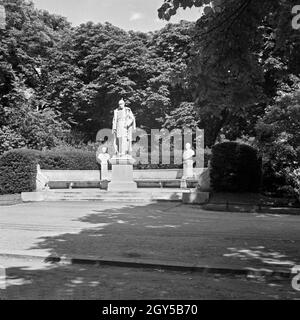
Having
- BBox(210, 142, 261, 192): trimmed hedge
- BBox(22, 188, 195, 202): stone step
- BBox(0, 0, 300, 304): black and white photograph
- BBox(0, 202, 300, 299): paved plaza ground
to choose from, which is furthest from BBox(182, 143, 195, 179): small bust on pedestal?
BBox(0, 202, 300, 299): paved plaza ground

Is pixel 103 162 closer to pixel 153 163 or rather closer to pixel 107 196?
pixel 153 163

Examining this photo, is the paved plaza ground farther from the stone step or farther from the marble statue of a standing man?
the marble statue of a standing man

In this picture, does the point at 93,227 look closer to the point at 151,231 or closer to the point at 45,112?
the point at 151,231

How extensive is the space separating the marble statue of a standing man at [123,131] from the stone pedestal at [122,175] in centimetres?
51

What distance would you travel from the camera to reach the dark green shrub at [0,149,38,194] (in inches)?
892

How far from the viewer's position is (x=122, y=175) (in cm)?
2231

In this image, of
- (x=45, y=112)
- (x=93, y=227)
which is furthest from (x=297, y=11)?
(x=45, y=112)

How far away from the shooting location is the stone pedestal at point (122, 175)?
2195 centimetres

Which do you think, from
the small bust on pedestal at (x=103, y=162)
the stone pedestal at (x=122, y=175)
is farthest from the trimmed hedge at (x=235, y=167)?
the small bust on pedestal at (x=103, y=162)

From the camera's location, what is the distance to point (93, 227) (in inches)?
484

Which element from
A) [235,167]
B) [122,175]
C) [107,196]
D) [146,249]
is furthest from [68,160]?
[146,249]

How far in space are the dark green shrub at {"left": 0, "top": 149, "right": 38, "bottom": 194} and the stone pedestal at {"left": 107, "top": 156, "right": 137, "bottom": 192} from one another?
4034 millimetres

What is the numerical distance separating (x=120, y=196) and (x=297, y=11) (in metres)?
14.1

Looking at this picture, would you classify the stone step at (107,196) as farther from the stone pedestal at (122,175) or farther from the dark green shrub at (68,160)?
the dark green shrub at (68,160)
